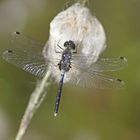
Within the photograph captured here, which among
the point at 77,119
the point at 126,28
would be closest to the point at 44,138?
the point at 77,119

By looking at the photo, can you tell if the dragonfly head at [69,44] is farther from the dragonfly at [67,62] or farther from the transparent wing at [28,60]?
the transparent wing at [28,60]

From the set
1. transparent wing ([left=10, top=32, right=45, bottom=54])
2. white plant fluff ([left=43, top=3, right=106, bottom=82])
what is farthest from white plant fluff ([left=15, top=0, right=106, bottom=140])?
transparent wing ([left=10, top=32, right=45, bottom=54])

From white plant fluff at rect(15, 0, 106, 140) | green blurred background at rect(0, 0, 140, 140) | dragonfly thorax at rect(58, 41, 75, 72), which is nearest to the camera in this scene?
white plant fluff at rect(15, 0, 106, 140)

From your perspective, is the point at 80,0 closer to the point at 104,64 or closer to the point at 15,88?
the point at 104,64

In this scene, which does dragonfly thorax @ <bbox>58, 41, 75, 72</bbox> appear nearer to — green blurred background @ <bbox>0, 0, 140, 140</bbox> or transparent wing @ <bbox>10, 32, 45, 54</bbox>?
transparent wing @ <bbox>10, 32, 45, 54</bbox>

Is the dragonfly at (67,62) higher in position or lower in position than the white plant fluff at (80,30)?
lower

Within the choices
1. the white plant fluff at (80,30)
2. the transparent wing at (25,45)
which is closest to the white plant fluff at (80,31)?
the white plant fluff at (80,30)
